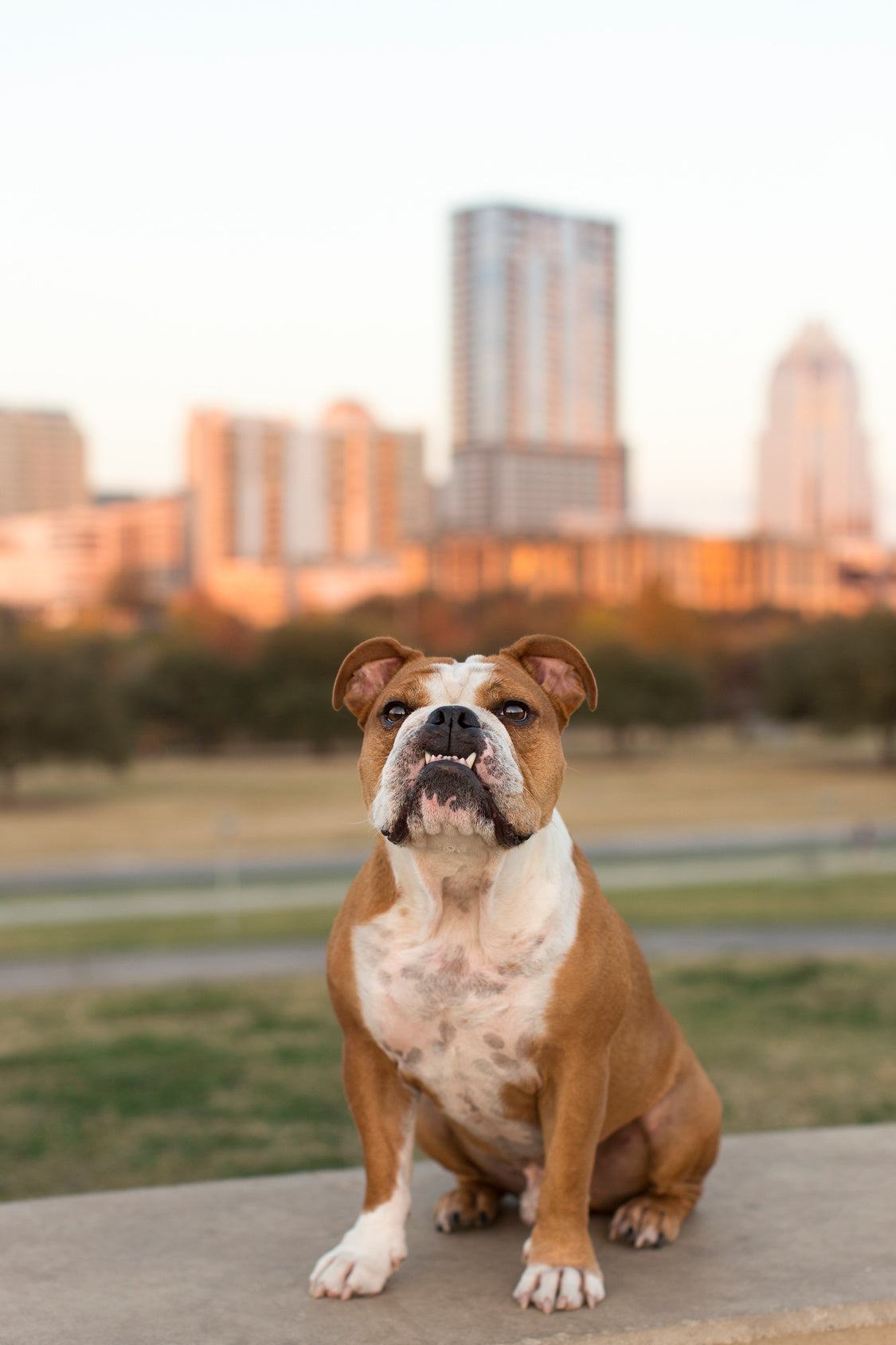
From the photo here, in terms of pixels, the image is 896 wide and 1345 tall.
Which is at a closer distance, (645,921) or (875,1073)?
(875,1073)

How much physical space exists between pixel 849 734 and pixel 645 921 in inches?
1904

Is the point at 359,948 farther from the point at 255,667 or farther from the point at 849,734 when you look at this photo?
the point at 255,667

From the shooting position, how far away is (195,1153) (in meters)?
7.85

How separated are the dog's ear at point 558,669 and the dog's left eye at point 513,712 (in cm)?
25

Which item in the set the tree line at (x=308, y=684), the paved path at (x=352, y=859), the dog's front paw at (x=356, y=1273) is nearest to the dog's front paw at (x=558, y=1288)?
the dog's front paw at (x=356, y=1273)

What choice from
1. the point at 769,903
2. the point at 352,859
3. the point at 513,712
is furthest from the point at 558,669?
the point at 352,859

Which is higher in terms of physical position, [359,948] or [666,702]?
[359,948]

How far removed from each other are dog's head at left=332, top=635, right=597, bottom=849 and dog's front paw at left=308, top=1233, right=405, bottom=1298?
1.25m

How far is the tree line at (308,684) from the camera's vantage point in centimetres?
5406

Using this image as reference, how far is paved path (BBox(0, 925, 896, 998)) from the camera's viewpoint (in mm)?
14773

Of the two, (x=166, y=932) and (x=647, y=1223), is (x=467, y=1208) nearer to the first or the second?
(x=647, y=1223)

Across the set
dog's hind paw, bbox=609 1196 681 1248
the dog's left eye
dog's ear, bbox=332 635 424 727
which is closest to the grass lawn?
dog's hind paw, bbox=609 1196 681 1248

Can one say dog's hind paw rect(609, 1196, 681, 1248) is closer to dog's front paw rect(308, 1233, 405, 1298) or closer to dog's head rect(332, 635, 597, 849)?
dog's front paw rect(308, 1233, 405, 1298)

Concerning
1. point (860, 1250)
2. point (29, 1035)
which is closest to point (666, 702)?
point (29, 1035)
